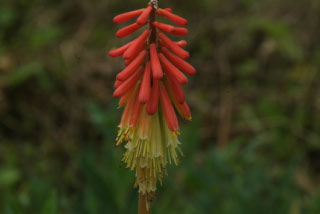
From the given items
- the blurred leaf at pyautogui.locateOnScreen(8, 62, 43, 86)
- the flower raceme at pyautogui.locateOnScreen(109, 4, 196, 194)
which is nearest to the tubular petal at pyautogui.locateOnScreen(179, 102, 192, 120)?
the flower raceme at pyautogui.locateOnScreen(109, 4, 196, 194)

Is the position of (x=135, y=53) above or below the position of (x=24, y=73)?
above

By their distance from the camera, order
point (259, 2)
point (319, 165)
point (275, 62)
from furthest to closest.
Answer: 1. point (259, 2)
2. point (275, 62)
3. point (319, 165)

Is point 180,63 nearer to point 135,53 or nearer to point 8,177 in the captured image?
point 135,53

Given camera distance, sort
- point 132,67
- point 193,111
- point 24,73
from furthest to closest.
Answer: point 193,111 → point 24,73 → point 132,67

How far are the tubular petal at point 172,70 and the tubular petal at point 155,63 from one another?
8 centimetres

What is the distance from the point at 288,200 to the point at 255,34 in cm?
485

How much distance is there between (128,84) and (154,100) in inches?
7.7

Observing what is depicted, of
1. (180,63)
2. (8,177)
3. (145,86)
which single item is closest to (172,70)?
(180,63)

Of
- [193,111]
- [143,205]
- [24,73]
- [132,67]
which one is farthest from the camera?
[193,111]

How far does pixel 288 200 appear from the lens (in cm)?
398

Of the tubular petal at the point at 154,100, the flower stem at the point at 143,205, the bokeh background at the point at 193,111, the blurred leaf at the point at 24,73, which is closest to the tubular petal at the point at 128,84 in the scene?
the tubular petal at the point at 154,100

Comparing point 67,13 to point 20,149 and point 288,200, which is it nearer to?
point 20,149

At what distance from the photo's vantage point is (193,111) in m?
6.58

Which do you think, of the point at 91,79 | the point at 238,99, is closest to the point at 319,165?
the point at 238,99
